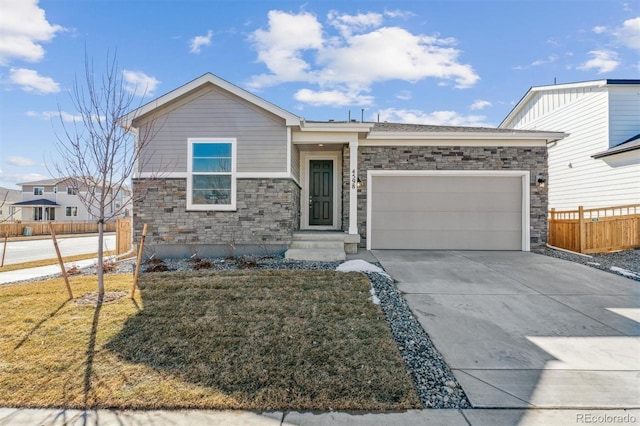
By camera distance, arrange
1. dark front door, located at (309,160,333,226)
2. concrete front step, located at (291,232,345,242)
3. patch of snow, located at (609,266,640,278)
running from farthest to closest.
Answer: dark front door, located at (309,160,333,226) < concrete front step, located at (291,232,345,242) < patch of snow, located at (609,266,640,278)

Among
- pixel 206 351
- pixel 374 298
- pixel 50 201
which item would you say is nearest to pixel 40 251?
pixel 206 351

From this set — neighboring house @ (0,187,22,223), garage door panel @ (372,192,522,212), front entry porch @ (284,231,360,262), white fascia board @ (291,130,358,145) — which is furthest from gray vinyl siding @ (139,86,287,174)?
garage door panel @ (372,192,522,212)

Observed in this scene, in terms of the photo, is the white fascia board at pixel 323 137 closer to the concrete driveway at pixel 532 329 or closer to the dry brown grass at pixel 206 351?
the concrete driveway at pixel 532 329

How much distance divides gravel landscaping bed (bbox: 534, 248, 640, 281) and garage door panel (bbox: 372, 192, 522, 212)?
1677 millimetres

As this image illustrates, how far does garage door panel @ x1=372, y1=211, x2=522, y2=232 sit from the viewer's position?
31.0 feet

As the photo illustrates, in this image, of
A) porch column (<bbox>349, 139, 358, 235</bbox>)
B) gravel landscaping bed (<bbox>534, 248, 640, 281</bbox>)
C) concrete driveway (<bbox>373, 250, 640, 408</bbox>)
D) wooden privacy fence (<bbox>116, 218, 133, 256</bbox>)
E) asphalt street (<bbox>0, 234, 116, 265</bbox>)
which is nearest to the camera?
concrete driveway (<bbox>373, 250, 640, 408</bbox>)

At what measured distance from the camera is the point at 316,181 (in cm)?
1059

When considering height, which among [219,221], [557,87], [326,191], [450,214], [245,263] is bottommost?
[245,263]

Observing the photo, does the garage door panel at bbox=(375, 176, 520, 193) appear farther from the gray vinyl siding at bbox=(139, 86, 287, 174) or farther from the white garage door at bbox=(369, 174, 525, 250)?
the gray vinyl siding at bbox=(139, 86, 287, 174)

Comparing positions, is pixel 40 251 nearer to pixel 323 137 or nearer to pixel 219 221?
pixel 219 221

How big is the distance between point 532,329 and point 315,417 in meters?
3.19

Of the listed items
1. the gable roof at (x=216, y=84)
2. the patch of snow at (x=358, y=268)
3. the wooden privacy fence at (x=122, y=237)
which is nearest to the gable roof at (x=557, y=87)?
the gable roof at (x=216, y=84)

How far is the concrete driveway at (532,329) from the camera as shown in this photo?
9.11 ft

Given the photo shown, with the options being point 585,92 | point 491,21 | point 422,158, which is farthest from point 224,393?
point 585,92
